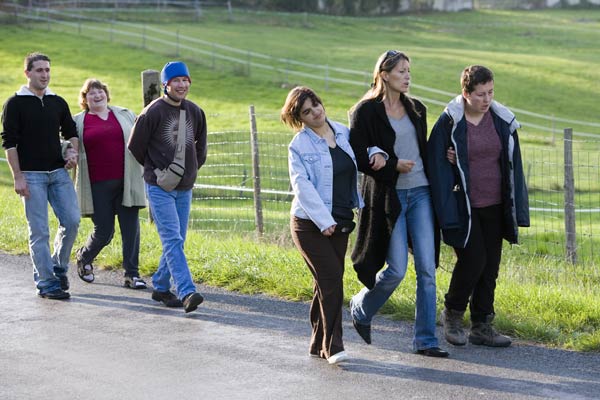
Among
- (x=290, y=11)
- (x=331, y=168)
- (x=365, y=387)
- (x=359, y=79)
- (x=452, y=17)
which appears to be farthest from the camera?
(x=452, y=17)

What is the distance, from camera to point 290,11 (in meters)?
77.7

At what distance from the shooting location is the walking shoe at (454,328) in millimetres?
8359

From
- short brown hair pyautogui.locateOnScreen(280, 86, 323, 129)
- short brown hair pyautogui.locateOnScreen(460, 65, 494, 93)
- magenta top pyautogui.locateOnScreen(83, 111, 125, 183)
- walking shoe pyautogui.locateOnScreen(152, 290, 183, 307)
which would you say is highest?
short brown hair pyautogui.locateOnScreen(460, 65, 494, 93)

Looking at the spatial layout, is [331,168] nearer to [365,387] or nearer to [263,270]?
[365,387]

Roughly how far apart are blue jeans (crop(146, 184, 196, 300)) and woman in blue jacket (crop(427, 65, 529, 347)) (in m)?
2.27

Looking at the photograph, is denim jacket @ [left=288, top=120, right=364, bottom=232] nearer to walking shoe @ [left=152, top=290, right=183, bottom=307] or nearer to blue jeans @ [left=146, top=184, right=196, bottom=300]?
blue jeans @ [left=146, top=184, right=196, bottom=300]

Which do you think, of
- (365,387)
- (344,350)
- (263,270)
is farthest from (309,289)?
(365,387)

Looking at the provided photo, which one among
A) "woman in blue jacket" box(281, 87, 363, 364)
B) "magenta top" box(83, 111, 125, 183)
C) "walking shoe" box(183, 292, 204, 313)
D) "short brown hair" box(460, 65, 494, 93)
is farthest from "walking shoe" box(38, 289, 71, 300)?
"short brown hair" box(460, 65, 494, 93)

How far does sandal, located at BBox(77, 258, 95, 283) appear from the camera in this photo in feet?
35.6

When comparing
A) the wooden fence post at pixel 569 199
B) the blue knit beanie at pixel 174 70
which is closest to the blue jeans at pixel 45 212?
the blue knit beanie at pixel 174 70

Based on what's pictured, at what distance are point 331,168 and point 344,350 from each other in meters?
1.22

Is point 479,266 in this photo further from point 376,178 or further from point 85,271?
point 85,271

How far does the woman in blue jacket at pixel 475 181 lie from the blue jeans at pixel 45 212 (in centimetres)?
354

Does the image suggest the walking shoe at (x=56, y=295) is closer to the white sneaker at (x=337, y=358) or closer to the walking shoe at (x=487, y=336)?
the white sneaker at (x=337, y=358)
